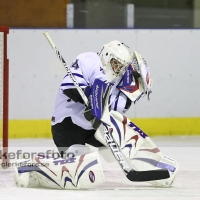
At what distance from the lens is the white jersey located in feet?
11.0

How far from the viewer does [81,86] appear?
330 cm

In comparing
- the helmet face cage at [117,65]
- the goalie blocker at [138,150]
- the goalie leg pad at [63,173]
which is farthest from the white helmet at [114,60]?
the goalie leg pad at [63,173]

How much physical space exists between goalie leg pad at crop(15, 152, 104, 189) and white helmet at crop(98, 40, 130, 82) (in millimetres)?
484

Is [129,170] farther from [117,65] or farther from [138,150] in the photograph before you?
[117,65]

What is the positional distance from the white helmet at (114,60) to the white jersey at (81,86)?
0.07 m

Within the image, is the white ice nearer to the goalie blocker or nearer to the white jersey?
the goalie blocker

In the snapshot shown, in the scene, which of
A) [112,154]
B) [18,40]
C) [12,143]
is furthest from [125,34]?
[112,154]

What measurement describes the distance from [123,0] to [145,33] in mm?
394

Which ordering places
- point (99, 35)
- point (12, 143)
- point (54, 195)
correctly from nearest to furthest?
point (54, 195) < point (12, 143) < point (99, 35)

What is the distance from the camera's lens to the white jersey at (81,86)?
11.0ft

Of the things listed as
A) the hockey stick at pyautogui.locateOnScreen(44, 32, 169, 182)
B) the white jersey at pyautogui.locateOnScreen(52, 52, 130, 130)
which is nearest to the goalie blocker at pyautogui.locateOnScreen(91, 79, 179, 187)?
the hockey stick at pyautogui.locateOnScreen(44, 32, 169, 182)

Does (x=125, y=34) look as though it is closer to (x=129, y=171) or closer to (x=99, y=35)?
(x=99, y=35)

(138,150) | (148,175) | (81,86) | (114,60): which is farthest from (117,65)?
(148,175)

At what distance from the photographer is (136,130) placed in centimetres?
344
